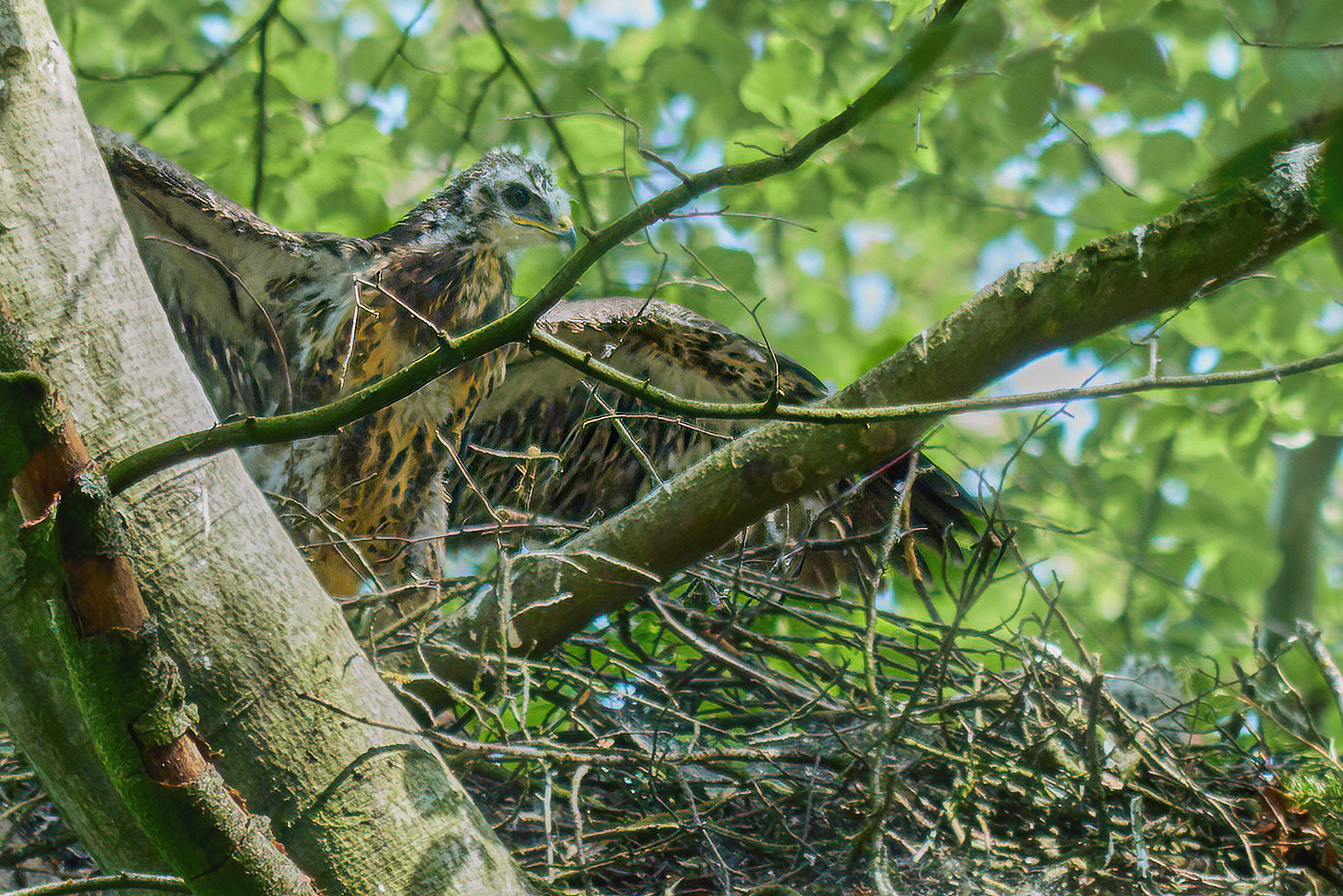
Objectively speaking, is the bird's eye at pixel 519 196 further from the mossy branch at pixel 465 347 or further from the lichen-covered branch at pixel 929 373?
the mossy branch at pixel 465 347

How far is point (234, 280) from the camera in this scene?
3.46m

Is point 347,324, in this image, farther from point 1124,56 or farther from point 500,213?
point 1124,56

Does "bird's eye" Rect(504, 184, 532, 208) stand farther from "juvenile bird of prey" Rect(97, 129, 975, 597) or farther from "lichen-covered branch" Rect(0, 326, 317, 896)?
"lichen-covered branch" Rect(0, 326, 317, 896)

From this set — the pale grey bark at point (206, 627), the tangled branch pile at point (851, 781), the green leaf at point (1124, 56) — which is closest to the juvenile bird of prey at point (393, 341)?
the tangled branch pile at point (851, 781)

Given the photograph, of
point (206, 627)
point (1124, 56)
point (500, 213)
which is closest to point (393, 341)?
point (500, 213)

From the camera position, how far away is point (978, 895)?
210 cm

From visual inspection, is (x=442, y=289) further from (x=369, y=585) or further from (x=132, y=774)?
(x=132, y=774)

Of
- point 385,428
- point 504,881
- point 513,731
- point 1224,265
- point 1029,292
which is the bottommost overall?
point 504,881

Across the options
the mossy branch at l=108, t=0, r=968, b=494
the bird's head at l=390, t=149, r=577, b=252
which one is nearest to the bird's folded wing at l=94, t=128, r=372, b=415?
the bird's head at l=390, t=149, r=577, b=252

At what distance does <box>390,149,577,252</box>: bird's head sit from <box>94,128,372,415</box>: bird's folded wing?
0.31 m

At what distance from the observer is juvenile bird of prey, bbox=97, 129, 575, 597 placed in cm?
343

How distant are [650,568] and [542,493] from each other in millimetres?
1991

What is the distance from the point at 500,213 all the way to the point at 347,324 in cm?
72

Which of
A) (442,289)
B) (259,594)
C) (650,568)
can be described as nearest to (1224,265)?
(650,568)
